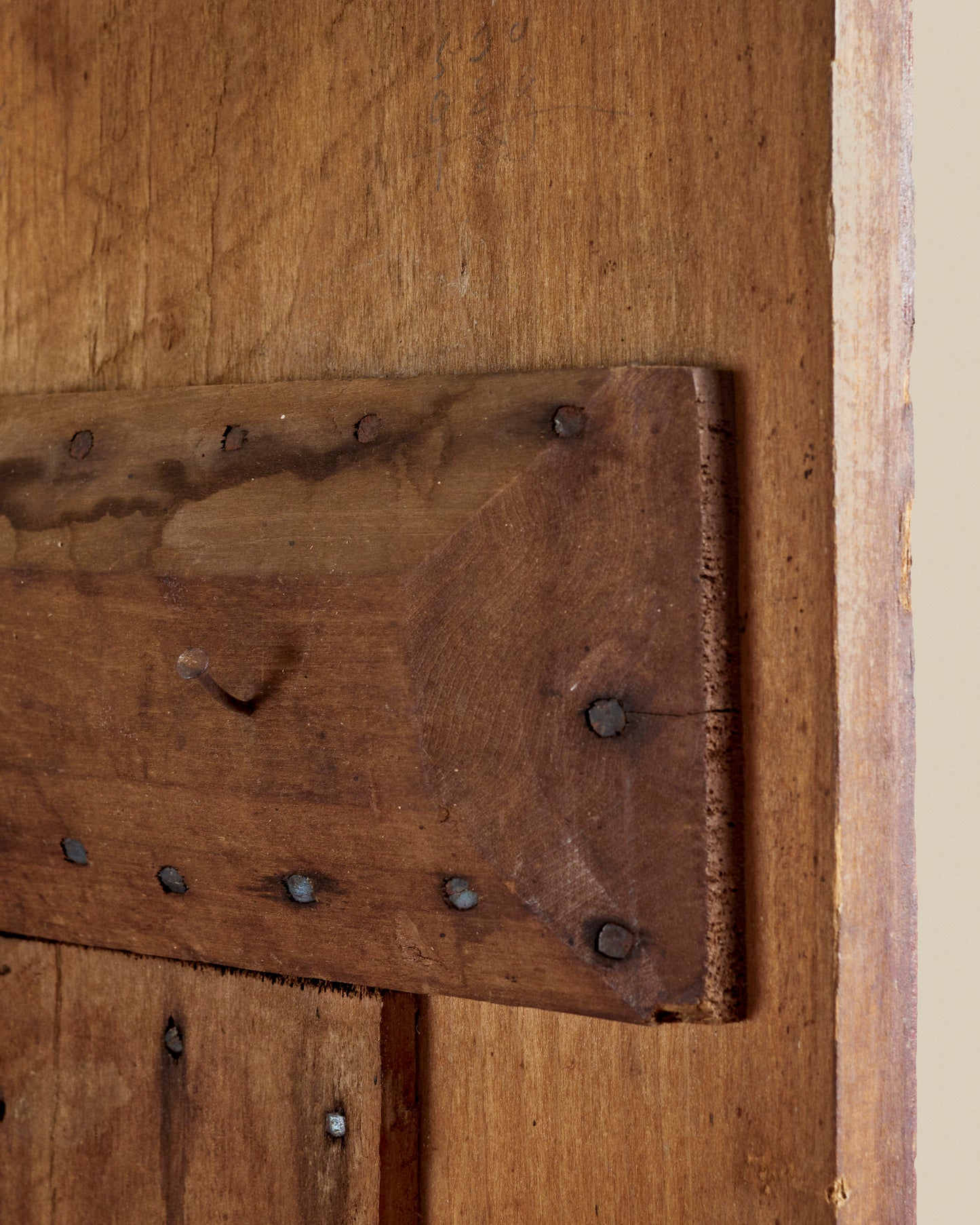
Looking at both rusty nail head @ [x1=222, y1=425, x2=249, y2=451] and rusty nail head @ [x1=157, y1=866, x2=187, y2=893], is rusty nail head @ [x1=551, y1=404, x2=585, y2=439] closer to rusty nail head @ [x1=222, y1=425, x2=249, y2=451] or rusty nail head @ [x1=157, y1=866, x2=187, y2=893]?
rusty nail head @ [x1=222, y1=425, x2=249, y2=451]

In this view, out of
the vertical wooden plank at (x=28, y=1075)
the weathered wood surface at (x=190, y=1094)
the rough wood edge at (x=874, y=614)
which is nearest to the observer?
the rough wood edge at (x=874, y=614)

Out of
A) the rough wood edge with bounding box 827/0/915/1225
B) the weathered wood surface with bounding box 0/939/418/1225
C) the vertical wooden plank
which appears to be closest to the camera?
the rough wood edge with bounding box 827/0/915/1225

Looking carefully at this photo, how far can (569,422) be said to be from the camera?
54 centimetres

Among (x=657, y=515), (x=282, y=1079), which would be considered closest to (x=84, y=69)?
(x=657, y=515)

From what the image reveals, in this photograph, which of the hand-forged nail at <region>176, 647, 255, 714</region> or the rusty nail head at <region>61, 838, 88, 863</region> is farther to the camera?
the rusty nail head at <region>61, 838, 88, 863</region>

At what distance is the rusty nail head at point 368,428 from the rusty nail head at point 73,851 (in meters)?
0.26

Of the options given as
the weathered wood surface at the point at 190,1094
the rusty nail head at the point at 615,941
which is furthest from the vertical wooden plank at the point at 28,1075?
the rusty nail head at the point at 615,941

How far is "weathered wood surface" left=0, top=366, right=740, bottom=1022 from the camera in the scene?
1.73ft

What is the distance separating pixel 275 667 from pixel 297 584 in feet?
0.13

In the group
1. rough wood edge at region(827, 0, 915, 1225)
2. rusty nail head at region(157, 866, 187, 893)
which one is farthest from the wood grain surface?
rusty nail head at region(157, 866, 187, 893)

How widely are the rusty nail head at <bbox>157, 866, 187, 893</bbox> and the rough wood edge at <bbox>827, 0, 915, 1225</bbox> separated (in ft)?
1.02

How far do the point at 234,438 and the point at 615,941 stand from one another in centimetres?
28

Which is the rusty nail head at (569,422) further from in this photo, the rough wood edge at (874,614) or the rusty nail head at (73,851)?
the rusty nail head at (73,851)

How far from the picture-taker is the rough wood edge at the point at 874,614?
1.70ft
